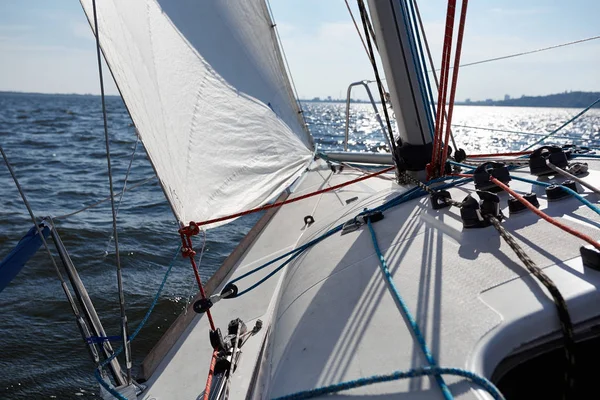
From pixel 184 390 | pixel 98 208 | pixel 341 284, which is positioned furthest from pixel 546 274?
pixel 98 208

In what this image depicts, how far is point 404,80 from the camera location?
2189mm

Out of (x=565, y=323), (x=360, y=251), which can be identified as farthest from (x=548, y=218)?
(x=360, y=251)

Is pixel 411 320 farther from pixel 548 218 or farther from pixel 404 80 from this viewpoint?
pixel 404 80

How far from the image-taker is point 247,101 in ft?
8.64

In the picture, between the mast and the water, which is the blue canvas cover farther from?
the mast

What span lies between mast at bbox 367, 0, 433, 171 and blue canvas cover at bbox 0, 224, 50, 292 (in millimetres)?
1555

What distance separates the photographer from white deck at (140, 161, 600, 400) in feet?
3.43

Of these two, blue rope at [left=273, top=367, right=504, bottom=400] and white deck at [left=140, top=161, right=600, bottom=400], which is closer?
blue rope at [left=273, top=367, right=504, bottom=400]

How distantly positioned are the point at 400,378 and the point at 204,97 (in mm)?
1599

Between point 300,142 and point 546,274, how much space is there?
2302 millimetres

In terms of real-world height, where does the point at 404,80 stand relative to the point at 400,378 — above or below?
above

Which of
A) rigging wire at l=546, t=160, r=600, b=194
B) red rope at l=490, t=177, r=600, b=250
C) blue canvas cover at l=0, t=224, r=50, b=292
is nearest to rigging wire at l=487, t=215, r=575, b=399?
red rope at l=490, t=177, r=600, b=250

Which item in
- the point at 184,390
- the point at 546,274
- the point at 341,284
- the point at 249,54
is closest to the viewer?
the point at 546,274

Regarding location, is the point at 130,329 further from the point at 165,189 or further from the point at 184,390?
the point at 165,189
